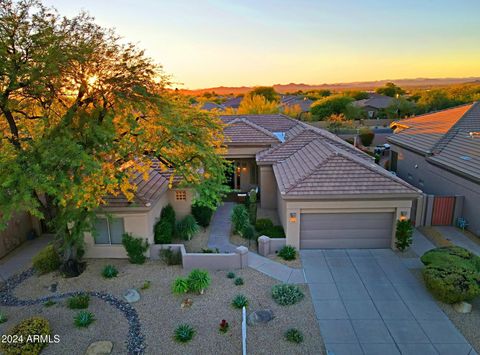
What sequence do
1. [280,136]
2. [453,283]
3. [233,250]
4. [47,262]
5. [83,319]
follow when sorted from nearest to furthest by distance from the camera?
[83,319]
[453,283]
[47,262]
[233,250]
[280,136]

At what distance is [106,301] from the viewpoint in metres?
10.9

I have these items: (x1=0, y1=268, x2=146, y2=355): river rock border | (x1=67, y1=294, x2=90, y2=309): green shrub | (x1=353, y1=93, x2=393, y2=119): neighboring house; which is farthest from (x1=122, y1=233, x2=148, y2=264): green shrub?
(x1=353, y1=93, x2=393, y2=119): neighboring house

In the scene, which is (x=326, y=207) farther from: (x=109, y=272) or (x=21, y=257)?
(x=21, y=257)

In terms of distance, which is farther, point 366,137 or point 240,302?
point 366,137

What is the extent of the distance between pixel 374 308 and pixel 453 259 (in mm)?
3265

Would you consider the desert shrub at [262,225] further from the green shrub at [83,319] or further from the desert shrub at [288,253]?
the green shrub at [83,319]

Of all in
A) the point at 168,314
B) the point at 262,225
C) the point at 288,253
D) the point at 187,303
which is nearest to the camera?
the point at 168,314

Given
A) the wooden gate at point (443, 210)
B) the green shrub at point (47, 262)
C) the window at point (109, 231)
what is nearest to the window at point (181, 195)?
the window at point (109, 231)

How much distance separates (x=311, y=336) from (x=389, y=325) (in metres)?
2.28

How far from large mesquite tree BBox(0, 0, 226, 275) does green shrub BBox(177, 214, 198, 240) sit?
10.4 ft

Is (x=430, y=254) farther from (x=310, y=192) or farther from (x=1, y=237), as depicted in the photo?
(x=1, y=237)

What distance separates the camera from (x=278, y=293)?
10.9 metres

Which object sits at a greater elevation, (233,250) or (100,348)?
(100,348)

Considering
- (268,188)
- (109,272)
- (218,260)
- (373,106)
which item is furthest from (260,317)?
(373,106)
